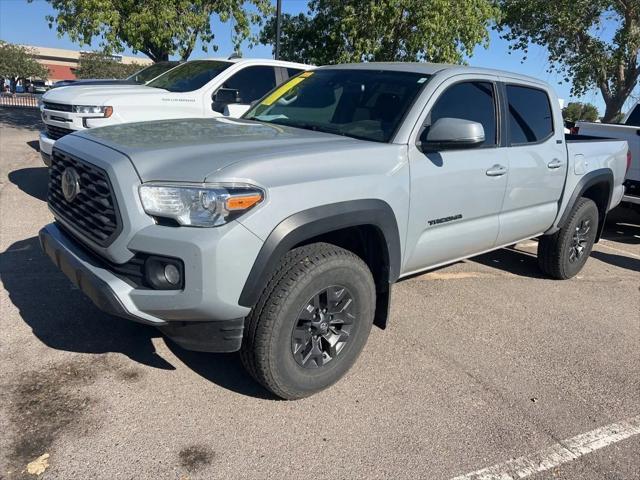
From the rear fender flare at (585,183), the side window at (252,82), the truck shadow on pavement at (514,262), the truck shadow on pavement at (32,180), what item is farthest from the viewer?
the side window at (252,82)

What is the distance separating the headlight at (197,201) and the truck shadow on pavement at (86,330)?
1181mm

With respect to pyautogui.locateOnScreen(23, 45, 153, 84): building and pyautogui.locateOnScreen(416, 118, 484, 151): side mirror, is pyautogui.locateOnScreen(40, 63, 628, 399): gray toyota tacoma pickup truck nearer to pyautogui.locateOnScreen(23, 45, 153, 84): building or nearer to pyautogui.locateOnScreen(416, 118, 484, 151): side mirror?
pyautogui.locateOnScreen(416, 118, 484, 151): side mirror

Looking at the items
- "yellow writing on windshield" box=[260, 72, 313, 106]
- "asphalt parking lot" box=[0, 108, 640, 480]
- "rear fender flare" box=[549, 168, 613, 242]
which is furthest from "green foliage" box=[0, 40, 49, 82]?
"rear fender flare" box=[549, 168, 613, 242]

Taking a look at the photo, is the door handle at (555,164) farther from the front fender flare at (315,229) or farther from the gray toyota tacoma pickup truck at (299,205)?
the front fender flare at (315,229)

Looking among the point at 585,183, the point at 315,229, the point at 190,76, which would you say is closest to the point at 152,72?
the point at 190,76

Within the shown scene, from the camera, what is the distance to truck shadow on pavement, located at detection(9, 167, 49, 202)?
724 cm

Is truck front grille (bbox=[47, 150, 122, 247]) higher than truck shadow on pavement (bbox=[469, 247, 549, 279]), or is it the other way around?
truck front grille (bbox=[47, 150, 122, 247])

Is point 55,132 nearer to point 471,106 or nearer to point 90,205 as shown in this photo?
point 90,205

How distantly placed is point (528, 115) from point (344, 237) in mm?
2271

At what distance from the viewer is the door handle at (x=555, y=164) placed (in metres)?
4.55

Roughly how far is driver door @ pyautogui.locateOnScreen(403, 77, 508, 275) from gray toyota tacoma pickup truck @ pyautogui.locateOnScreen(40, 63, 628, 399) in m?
0.01

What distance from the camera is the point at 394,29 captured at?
13773mm

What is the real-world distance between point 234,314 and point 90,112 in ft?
16.1

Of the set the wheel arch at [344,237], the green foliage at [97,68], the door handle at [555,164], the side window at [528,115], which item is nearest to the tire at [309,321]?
the wheel arch at [344,237]
